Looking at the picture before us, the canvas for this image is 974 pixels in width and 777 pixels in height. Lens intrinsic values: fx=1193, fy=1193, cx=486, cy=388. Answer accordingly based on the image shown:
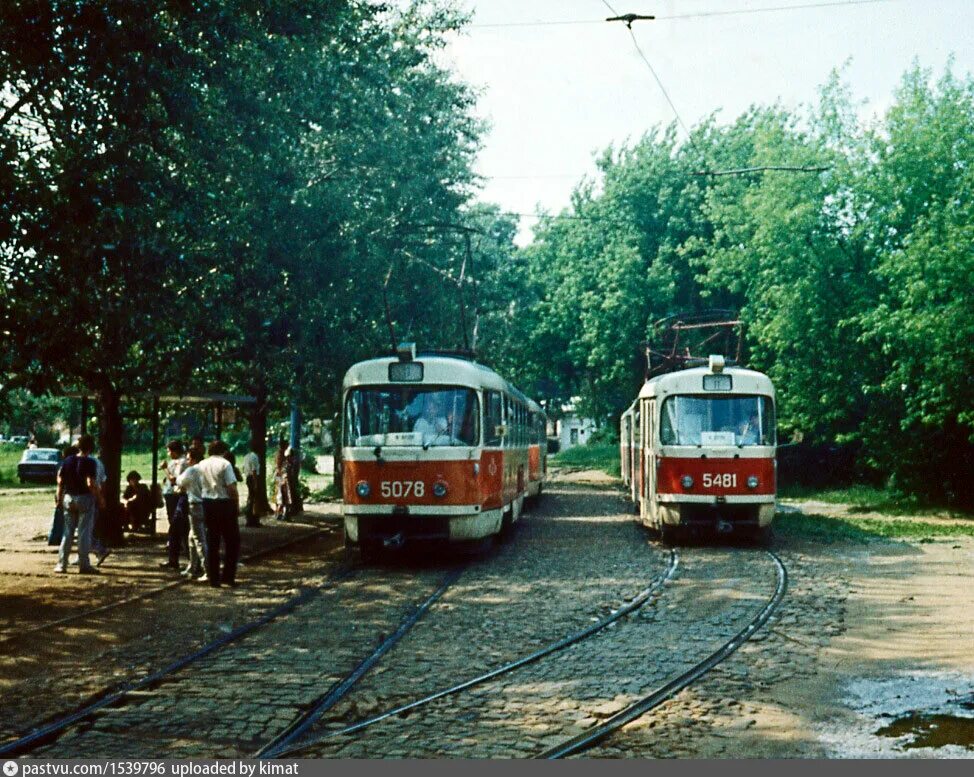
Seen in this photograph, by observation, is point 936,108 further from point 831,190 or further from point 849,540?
point 849,540

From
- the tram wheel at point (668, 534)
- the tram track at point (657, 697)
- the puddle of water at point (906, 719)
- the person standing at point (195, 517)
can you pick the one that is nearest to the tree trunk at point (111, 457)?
the person standing at point (195, 517)

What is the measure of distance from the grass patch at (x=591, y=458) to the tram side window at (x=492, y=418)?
143 ft

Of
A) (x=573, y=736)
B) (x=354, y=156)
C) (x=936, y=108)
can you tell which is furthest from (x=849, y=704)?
(x=936, y=108)

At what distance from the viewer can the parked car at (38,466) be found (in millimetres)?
46875

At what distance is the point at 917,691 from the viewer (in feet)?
29.0

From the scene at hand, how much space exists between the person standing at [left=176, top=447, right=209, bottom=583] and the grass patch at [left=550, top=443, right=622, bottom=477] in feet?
156

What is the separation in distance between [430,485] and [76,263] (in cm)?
591

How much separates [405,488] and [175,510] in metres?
3.25

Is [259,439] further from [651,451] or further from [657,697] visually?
[657,697]

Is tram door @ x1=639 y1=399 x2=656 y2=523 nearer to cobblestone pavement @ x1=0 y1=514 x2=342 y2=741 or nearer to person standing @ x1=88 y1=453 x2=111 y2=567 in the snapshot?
cobblestone pavement @ x1=0 y1=514 x2=342 y2=741

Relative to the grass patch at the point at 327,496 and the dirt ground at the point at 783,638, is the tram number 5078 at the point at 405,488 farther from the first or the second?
the grass patch at the point at 327,496

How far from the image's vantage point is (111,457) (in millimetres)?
19375

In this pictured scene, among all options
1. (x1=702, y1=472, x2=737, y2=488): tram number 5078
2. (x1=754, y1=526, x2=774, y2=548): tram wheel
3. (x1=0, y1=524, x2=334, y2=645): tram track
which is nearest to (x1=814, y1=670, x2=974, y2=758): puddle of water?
(x1=0, y1=524, x2=334, y2=645): tram track

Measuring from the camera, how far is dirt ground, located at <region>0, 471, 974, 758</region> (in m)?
7.55
